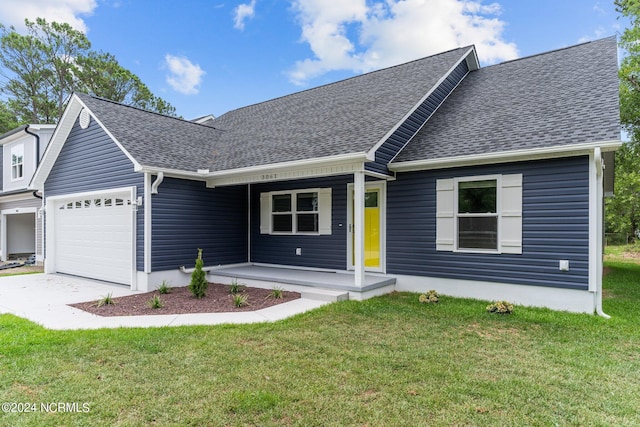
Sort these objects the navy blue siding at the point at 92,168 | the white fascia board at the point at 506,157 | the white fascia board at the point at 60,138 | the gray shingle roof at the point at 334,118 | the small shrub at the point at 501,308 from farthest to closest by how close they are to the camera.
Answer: the white fascia board at the point at 60,138 → the navy blue siding at the point at 92,168 → the gray shingle roof at the point at 334,118 → the small shrub at the point at 501,308 → the white fascia board at the point at 506,157

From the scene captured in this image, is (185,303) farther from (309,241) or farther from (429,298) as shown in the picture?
(429,298)

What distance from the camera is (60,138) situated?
10.1 m

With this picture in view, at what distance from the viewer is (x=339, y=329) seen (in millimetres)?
5059

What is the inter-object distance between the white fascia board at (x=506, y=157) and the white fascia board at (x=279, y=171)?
1.20 m

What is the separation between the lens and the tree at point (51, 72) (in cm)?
2039

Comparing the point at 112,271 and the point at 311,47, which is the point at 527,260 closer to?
the point at 112,271

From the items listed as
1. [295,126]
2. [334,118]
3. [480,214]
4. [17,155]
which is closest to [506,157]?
[480,214]

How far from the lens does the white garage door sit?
857 cm

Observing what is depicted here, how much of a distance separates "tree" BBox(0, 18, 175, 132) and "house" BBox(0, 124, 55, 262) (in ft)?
26.8

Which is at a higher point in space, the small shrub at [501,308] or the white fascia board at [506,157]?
the white fascia board at [506,157]

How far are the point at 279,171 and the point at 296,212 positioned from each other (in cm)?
195

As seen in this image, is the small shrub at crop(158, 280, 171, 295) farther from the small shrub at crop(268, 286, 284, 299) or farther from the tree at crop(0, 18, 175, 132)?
the tree at crop(0, 18, 175, 132)

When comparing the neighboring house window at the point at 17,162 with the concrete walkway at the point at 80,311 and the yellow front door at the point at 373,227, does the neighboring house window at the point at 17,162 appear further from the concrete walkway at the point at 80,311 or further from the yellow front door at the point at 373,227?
the yellow front door at the point at 373,227

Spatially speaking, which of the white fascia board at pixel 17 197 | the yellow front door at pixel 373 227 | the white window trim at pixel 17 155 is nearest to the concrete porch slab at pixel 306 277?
the yellow front door at pixel 373 227
